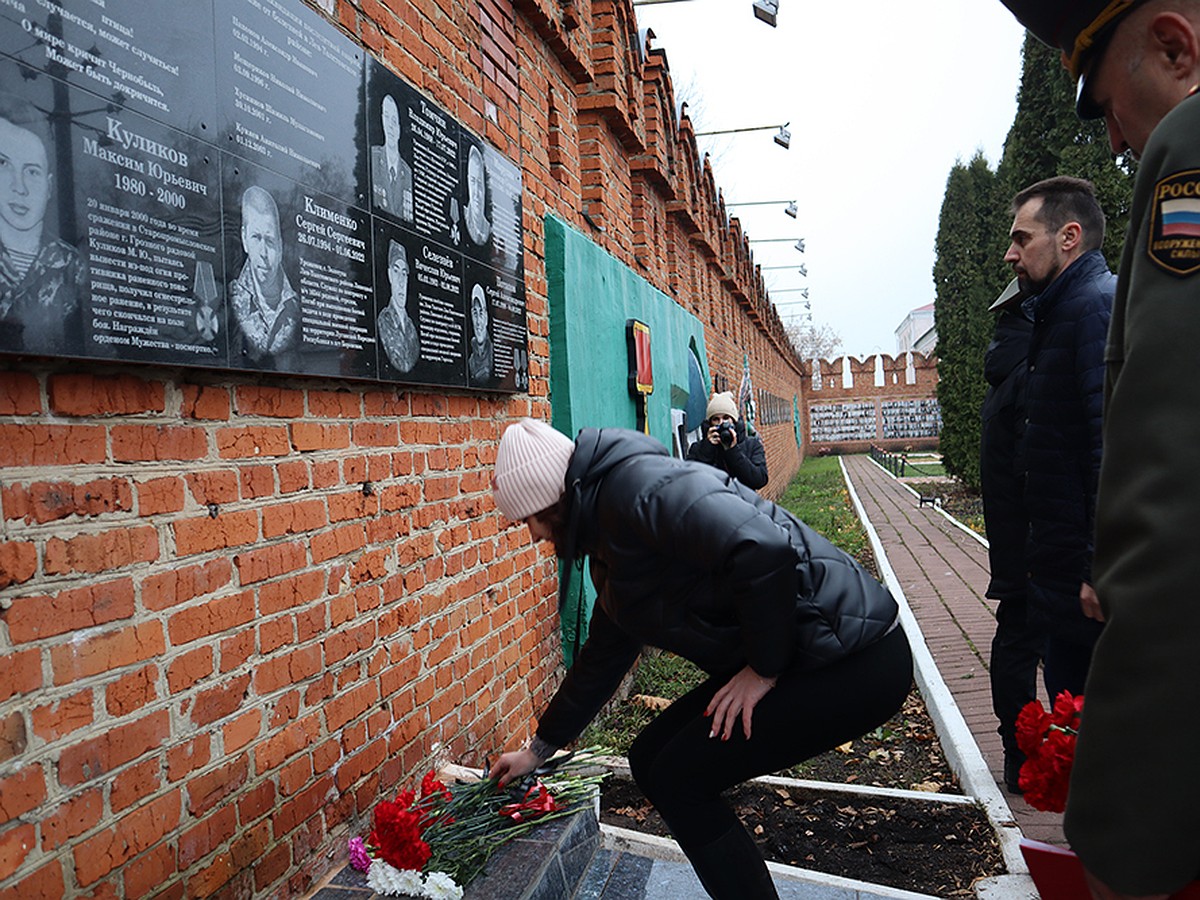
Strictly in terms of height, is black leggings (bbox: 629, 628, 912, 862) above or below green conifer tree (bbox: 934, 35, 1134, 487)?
below

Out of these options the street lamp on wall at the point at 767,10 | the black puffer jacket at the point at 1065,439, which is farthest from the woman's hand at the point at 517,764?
the street lamp on wall at the point at 767,10

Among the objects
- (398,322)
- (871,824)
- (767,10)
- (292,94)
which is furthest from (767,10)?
(871,824)

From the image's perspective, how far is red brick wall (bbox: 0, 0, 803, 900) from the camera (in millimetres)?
1608

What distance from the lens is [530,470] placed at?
2168 mm

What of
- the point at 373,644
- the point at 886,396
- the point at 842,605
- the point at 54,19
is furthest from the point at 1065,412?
the point at 886,396

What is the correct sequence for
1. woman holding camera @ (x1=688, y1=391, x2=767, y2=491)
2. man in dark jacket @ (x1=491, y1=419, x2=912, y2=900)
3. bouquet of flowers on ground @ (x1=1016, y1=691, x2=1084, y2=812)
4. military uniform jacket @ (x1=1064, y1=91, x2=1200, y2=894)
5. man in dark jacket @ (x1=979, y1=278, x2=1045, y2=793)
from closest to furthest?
military uniform jacket @ (x1=1064, y1=91, x2=1200, y2=894)
bouquet of flowers on ground @ (x1=1016, y1=691, x2=1084, y2=812)
man in dark jacket @ (x1=491, y1=419, x2=912, y2=900)
man in dark jacket @ (x1=979, y1=278, x2=1045, y2=793)
woman holding camera @ (x1=688, y1=391, x2=767, y2=491)

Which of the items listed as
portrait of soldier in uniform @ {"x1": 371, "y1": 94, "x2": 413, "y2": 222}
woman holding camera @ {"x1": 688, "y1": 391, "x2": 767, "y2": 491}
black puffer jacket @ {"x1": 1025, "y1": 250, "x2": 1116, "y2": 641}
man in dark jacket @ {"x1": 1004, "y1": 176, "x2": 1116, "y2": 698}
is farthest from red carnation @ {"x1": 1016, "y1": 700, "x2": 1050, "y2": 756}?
woman holding camera @ {"x1": 688, "y1": 391, "x2": 767, "y2": 491}

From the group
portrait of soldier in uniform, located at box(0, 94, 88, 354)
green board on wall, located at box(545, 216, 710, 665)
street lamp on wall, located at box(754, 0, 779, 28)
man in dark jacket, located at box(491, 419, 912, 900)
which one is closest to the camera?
portrait of soldier in uniform, located at box(0, 94, 88, 354)

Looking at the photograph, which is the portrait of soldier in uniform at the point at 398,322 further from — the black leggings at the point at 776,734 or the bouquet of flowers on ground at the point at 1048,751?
the bouquet of flowers on ground at the point at 1048,751

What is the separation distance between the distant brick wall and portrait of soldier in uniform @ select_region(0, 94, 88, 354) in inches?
1732

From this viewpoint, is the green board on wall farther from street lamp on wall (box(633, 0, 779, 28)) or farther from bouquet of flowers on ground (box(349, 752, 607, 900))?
street lamp on wall (box(633, 0, 779, 28))

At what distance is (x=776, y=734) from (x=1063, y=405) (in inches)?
73.6

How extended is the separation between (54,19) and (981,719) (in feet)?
15.8

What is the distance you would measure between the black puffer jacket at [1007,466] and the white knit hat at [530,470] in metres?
2.26
